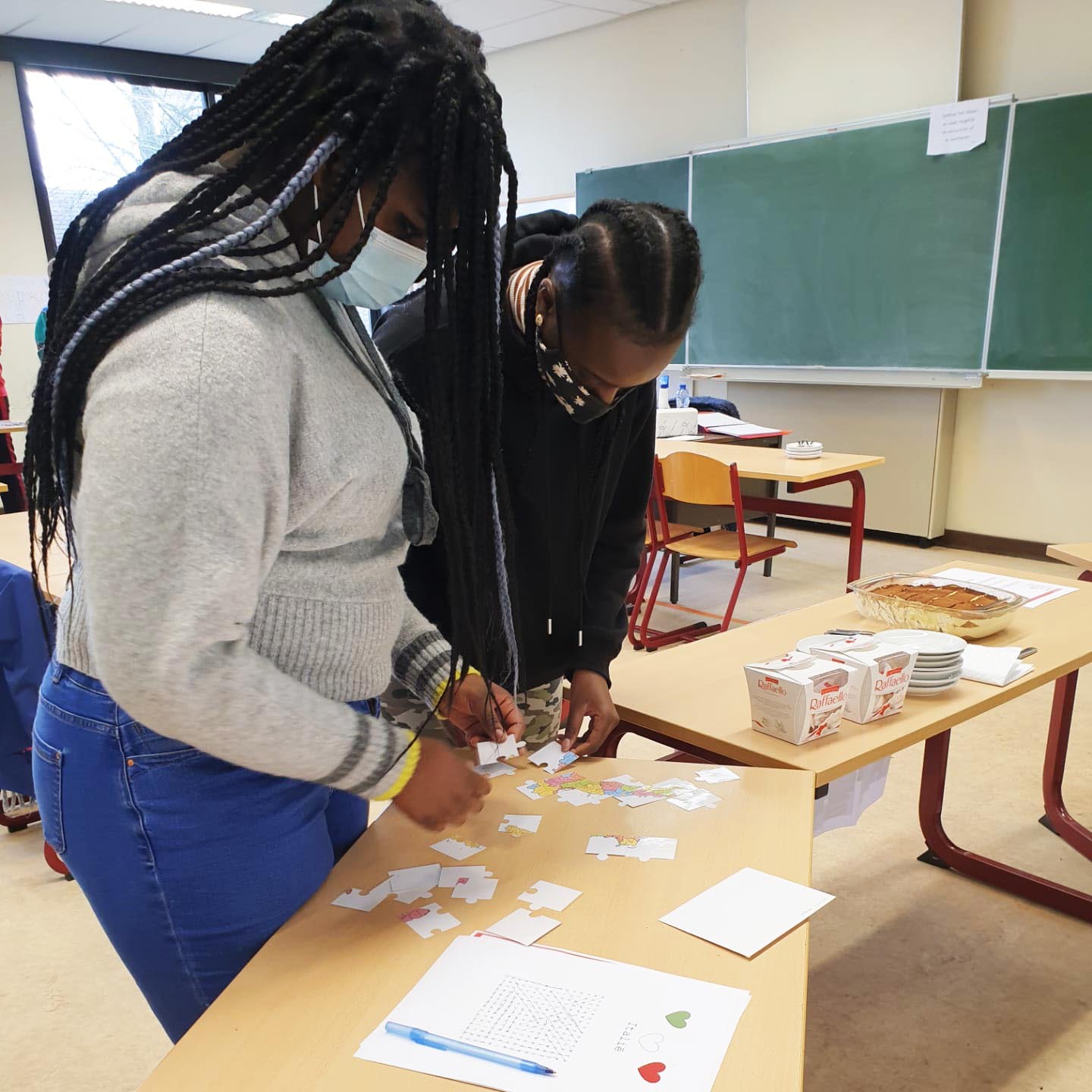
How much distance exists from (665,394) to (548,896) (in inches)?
196

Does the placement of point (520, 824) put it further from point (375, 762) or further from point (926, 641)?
point (926, 641)

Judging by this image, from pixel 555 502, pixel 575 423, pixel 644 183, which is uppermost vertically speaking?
pixel 644 183

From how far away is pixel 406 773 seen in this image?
2.80 feet

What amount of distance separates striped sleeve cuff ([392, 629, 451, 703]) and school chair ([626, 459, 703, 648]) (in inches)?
104

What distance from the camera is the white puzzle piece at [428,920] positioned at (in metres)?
0.95

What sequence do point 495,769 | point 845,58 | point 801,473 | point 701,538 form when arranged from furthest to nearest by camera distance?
1. point 845,58
2. point 701,538
3. point 801,473
4. point 495,769

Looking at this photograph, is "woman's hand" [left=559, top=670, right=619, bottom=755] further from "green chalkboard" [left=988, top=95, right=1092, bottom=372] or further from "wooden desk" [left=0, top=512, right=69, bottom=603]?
"green chalkboard" [left=988, top=95, right=1092, bottom=372]

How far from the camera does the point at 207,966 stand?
0.86 meters

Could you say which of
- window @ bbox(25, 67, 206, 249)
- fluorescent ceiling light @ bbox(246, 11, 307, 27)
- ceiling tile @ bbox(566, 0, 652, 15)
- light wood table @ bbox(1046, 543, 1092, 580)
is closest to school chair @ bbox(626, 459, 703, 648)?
light wood table @ bbox(1046, 543, 1092, 580)

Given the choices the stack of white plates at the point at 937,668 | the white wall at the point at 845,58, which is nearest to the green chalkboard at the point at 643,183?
the white wall at the point at 845,58

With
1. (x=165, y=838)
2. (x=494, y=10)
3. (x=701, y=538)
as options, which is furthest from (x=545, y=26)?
(x=165, y=838)

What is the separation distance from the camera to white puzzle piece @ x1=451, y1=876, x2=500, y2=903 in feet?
3.30

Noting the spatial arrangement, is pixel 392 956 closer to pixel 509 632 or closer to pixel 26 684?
pixel 509 632

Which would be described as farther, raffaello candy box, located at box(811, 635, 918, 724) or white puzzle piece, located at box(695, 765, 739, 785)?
raffaello candy box, located at box(811, 635, 918, 724)
